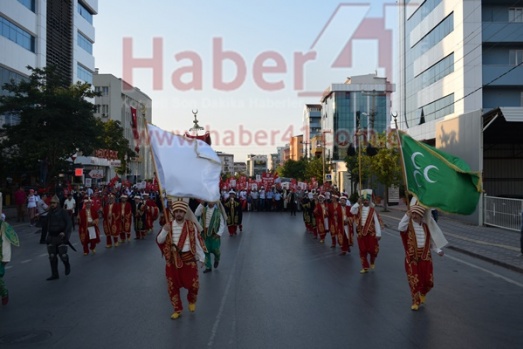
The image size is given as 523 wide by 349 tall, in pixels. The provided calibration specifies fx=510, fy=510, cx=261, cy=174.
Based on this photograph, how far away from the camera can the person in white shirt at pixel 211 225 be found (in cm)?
1014

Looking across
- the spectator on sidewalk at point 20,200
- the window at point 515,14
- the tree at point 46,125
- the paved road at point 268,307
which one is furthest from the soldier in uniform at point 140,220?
the window at point 515,14

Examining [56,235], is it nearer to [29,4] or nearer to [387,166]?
[387,166]

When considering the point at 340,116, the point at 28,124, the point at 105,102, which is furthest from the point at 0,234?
the point at 340,116

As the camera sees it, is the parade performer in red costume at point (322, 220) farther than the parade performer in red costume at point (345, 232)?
Yes

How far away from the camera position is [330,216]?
14.5 meters

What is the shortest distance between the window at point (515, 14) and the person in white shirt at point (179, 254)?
35577mm

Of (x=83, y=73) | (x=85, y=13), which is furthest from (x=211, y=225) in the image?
(x=85, y=13)

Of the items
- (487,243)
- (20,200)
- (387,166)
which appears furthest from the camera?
(387,166)

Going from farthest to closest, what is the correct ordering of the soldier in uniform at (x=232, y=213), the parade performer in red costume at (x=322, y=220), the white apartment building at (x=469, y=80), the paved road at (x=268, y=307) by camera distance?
the white apartment building at (x=469, y=80), the soldier in uniform at (x=232, y=213), the parade performer in red costume at (x=322, y=220), the paved road at (x=268, y=307)

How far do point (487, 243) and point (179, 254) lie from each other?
11601mm

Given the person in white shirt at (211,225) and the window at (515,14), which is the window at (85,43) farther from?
the person in white shirt at (211,225)

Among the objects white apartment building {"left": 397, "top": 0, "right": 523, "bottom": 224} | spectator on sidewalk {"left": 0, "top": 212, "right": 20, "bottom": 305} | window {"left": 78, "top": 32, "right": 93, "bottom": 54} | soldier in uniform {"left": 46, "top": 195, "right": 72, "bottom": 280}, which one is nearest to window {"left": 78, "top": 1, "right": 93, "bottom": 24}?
window {"left": 78, "top": 32, "right": 93, "bottom": 54}

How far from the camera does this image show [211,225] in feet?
33.3

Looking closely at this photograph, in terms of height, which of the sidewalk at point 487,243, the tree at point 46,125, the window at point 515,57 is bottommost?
the sidewalk at point 487,243
